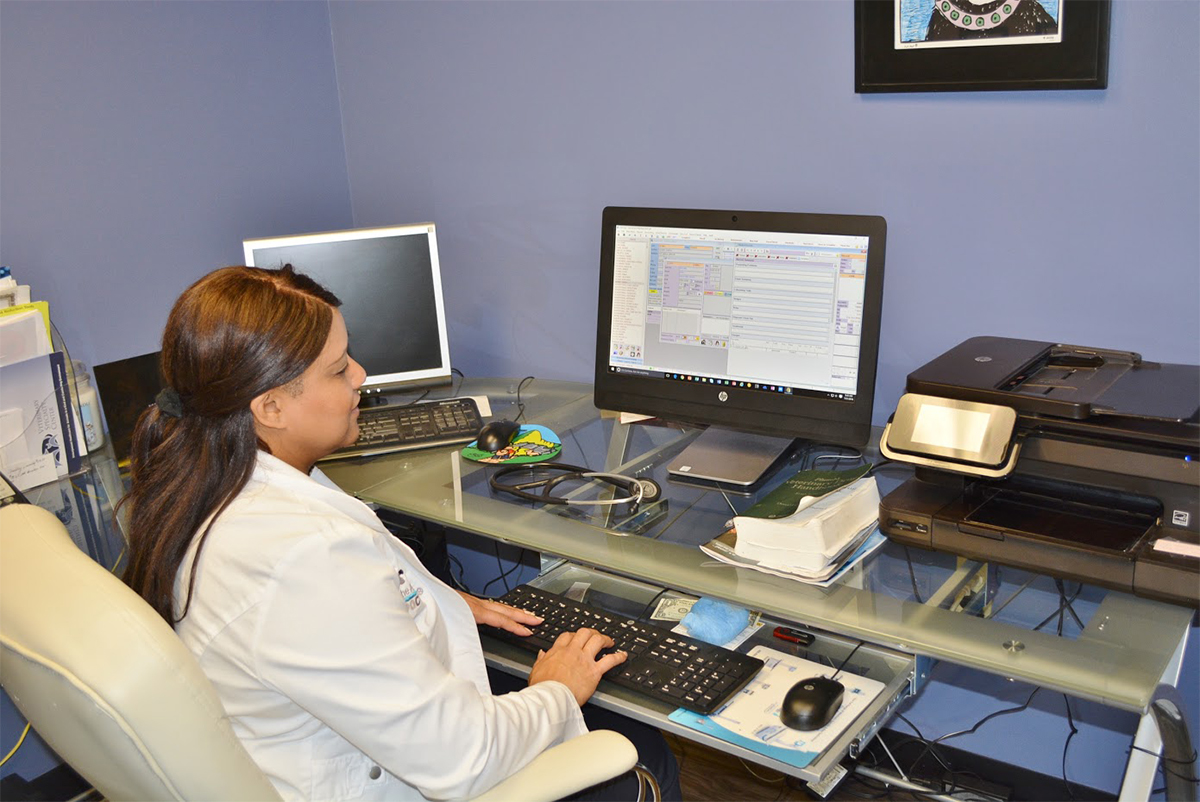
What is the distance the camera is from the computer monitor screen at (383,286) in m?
2.21

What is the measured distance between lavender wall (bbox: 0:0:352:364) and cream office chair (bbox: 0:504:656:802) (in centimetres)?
130

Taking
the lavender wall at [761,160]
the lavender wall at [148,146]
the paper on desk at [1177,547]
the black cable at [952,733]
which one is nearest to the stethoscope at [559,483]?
the lavender wall at [761,160]

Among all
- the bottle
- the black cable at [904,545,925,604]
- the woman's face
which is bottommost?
the black cable at [904,545,925,604]

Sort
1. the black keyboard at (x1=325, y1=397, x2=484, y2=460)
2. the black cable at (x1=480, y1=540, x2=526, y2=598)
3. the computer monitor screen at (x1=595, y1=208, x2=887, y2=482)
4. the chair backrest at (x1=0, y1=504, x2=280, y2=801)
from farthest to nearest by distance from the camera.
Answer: the black cable at (x1=480, y1=540, x2=526, y2=598)
the black keyboard at (x1=325, y1=397, x2=484, y2=460)
the computer monitor screen at (x1=595, y1=208, x2=887, y2=482)
the chair backrest at (x1=0, y1=504, x2=280, y2=801)

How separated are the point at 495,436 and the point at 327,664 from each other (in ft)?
2.83

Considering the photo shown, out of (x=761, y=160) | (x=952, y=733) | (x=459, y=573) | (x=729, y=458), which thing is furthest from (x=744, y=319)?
(x=459, y=573)

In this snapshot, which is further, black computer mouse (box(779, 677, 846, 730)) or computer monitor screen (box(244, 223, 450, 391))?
computer monitor screen (box(244, 223, 450, 391))

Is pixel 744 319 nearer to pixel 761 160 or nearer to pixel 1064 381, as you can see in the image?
pixel 761 160

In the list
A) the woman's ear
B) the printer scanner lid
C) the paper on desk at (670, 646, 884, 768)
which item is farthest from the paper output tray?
the woman's ear

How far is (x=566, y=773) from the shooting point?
1217 mm

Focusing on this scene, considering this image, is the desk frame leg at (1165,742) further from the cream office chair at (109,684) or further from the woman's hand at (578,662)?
the cream office chair at (109,684)

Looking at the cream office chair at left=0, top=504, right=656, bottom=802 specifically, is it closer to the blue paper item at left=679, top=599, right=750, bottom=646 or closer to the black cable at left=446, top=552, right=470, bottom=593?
the blue paper item at left=679, top=599, right=750, bottom=646

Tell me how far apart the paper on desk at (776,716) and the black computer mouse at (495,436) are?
27.4 inches

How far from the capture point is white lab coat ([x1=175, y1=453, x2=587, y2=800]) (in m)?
1.14
